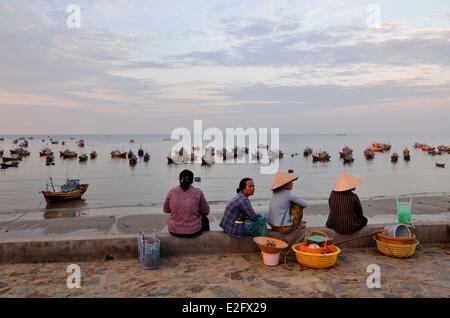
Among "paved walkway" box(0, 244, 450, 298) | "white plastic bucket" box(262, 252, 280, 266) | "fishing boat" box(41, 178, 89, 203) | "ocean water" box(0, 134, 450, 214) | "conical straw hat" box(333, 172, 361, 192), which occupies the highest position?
"conical straw hat" box(333, 172, 361, 192)

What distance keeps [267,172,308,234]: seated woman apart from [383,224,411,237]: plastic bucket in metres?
1.48

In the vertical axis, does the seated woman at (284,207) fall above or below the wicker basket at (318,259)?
above

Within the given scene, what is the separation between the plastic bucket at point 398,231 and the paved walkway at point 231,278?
41 cm

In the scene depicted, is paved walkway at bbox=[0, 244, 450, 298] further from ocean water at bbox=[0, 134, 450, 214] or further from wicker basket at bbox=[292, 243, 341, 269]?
ocean water at bbox=[0, 134, 450, 214]

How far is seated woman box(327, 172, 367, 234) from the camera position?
6328mm

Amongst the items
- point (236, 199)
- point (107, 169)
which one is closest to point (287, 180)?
point (236, 199)

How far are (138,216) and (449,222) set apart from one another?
17.8 meters

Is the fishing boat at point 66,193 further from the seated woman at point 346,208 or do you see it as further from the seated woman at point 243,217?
the seated woman at point 346,208

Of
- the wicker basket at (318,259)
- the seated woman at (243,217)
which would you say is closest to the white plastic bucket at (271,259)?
the wicker basket at (318,259)

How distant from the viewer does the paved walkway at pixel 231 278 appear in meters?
4.74

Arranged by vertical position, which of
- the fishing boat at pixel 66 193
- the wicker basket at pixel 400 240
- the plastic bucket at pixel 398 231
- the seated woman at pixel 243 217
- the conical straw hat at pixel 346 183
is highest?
the conical straw hat at pixel 346 183

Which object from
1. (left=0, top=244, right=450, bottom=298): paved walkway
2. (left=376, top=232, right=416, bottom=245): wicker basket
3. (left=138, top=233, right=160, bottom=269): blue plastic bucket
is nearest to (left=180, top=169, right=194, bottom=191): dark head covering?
(left=138, top=233, right=160, bottom=269): blue plastic bucket

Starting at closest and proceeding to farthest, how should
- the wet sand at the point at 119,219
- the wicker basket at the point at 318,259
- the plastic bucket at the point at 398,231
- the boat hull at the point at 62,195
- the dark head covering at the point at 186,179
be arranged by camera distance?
the wicker basket at the point at 318,259 → the dark head covering at the point at 186,179 → the plastic bucket at the point at 398,231 → the wet sand at the point at 119,219 → the boat hull at the point at 62,195

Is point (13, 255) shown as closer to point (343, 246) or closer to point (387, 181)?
point (343, 246)
